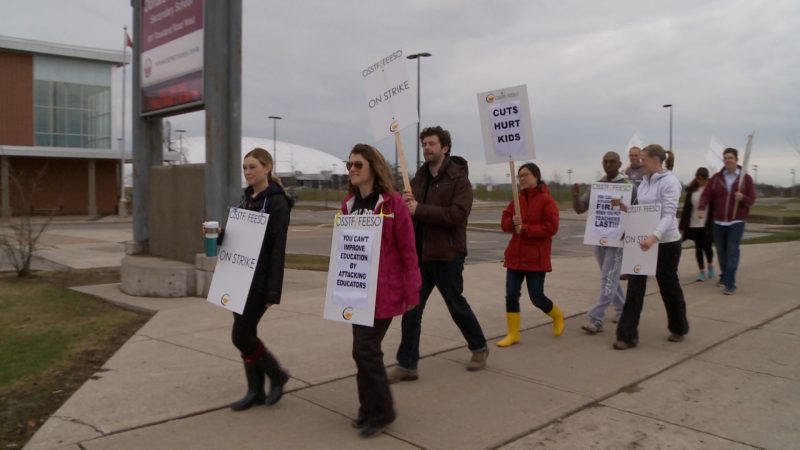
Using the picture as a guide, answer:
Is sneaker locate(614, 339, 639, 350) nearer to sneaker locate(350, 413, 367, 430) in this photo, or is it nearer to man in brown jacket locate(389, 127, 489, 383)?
man in brown jacket locate(389, 127, 489, 383)

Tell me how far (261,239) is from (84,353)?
9.34 ft

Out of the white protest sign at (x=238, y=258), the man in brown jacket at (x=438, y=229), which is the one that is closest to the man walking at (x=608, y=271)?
the man in brown jacket at (x=438, y=229)

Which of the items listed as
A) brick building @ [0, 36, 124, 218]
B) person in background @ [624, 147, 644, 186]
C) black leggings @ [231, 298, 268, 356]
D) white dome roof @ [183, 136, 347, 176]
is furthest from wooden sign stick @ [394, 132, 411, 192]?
white dome roof @ [183, 136, 347, 176]

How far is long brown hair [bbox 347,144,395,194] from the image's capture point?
393 centimetres

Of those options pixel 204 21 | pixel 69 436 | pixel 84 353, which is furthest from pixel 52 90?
pixel 69 436

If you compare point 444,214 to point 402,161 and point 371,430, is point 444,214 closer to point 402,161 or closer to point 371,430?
point 402,161

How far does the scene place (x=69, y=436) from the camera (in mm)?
3820

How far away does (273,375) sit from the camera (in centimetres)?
437

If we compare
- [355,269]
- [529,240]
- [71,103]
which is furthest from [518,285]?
[71,103]

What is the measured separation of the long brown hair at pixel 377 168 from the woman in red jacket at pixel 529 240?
91.3 inches

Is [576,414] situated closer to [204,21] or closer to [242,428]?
[242,428]

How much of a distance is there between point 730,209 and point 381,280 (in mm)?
7043

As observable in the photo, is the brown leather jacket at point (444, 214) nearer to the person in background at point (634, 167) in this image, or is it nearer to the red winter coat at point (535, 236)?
the red winter coat at point (535, 236)

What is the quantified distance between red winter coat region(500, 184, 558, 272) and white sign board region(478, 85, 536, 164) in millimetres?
451
